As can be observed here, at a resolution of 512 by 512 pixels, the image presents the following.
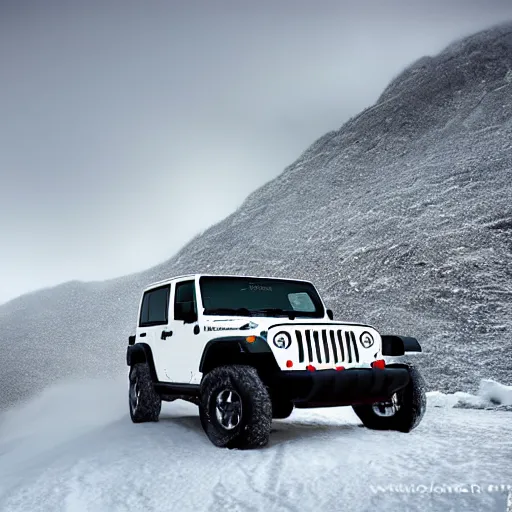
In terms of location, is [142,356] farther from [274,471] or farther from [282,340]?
[274,471]

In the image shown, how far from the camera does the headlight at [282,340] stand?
19.5 ft

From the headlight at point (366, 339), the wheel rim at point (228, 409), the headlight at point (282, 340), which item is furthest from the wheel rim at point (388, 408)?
the wheel rim at point (228, 409)

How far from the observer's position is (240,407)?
5824mm

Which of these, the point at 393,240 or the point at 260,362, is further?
the point at 393,240

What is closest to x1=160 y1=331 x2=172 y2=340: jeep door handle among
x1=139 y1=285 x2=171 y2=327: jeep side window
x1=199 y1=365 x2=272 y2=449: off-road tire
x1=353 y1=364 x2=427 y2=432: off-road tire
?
x1=139 y1=285 x2=171 y2=327: jeep side window

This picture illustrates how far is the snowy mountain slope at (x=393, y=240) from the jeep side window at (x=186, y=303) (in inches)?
396

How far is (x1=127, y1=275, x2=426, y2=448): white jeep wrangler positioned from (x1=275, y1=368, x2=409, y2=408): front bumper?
0.4 inches

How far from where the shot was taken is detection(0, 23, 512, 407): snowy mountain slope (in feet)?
73.8

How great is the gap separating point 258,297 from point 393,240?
75.9 feet

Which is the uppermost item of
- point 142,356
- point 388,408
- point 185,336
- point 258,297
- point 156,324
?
point 258,297

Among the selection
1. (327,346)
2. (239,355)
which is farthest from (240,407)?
(327,346)

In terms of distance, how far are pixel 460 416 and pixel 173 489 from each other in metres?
5.68

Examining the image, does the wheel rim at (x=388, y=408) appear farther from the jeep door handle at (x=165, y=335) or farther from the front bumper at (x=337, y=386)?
the jeep door handle at (x=165, y=335)

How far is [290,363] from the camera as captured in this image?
5.89m
